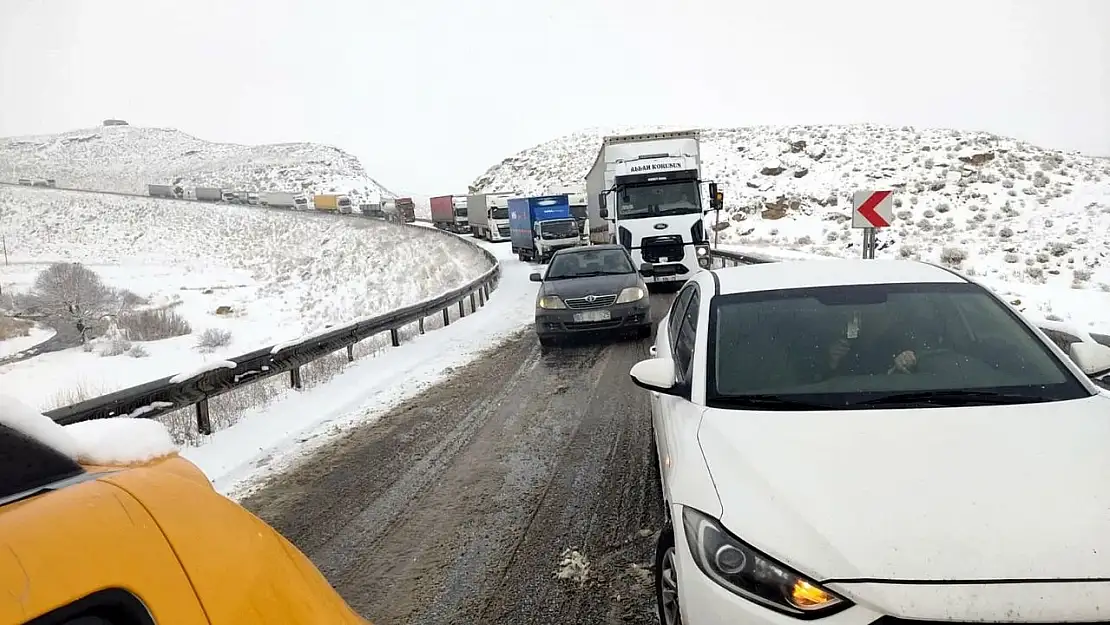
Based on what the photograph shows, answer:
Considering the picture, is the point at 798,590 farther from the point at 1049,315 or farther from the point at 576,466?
the point at 1049,315

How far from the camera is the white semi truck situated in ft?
57.7

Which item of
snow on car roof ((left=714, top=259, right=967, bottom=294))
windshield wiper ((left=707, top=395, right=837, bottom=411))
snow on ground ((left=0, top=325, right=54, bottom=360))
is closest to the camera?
A: windshield wiper ((left=707, top=395, right=837, bottom=411))

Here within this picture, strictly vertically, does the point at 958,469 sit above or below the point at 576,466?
above

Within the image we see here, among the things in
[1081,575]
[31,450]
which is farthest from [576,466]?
[31,450]

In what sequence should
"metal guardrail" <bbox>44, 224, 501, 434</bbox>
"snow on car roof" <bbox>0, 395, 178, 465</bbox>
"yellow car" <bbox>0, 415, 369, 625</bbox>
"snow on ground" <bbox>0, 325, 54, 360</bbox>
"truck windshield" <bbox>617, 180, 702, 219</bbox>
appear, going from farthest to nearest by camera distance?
"truck windshield" <bbox>617, 180, 702, 219</bbox> → "snow on ground" <bbox>0, 325, 54, 360</bbox> → "metal guardrail" <bbox>44, 224, 501, 434</bbox> → "snow on car roof" <bbox>0, 395, 178, 465</bbox> → "yellow car" <bbox>0, 415, 369, 625</bbox>

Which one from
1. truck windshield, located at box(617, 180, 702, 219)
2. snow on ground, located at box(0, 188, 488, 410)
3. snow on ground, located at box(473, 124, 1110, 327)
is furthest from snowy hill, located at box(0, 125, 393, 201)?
truck windshield, located at box(617, 180, 702, 219)

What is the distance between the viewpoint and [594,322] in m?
11.1

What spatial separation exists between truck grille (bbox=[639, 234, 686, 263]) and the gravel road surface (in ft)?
31.6

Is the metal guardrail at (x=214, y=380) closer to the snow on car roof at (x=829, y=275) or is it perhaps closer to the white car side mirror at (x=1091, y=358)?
the snow on car roof at (x=829, y=275)

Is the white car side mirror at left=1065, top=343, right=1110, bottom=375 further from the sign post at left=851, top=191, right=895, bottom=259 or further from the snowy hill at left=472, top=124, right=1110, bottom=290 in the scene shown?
the snowy hill at left=472, top=124, right=1110, bottom=290

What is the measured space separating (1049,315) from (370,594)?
11.3 m

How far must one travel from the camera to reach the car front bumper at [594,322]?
Result: 36.5 ft

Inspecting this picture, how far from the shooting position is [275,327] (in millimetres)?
21969

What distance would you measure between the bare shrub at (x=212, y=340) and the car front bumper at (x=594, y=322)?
9933 millimetres
